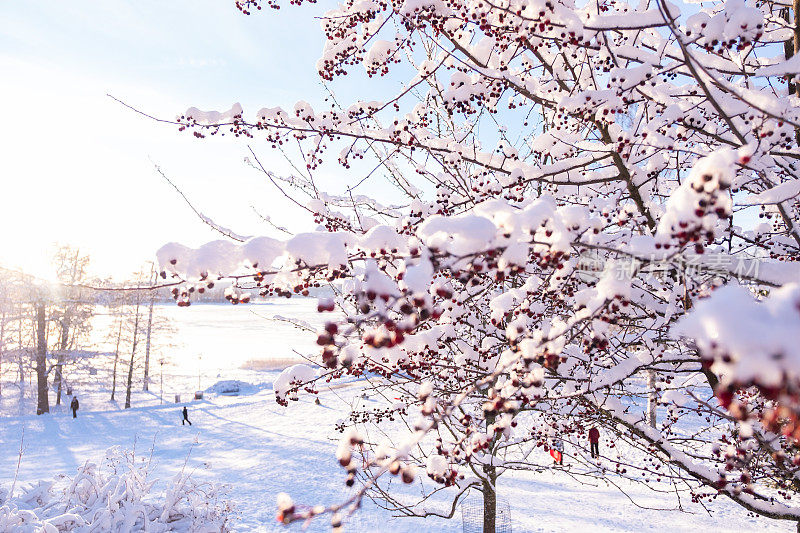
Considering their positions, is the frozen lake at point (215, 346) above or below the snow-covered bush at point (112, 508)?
below

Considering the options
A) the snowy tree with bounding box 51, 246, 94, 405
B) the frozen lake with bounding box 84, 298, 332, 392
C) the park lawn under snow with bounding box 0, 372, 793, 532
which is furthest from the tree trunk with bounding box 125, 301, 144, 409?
the park lawn under snow with bounding box 0, 372, 793, 532

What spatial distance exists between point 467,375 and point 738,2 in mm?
3642

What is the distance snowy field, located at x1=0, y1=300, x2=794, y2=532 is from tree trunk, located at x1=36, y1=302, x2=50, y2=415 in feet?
4.02

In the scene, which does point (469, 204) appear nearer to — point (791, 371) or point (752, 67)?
point (752, 67)

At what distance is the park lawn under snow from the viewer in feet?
30.5

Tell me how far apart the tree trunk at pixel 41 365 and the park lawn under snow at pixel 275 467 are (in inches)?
94.5

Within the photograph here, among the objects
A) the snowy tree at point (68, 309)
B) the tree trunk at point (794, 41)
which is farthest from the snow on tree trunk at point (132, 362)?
the tree trunk at point (794, 41)

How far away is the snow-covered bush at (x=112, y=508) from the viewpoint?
5.24 m

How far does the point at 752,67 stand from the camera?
3.50m

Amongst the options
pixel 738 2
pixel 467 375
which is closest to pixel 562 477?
pixel 467 375

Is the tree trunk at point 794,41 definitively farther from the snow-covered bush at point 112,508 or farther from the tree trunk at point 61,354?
the tree trunk at point 61,354

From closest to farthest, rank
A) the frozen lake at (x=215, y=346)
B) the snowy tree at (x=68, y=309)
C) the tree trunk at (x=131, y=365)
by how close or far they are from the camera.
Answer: the tree trunk at (x=131, y=365), the snowy tree at (x=68, y=309), the frozen lake at (x=215, y=346)

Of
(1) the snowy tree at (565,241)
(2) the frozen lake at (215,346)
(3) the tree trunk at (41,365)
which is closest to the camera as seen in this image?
(1) the snowy tree at (565,241)

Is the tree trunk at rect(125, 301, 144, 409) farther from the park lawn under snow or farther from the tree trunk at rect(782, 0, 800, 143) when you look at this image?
the tree trunk at rect(782, 0, 800, 143)
